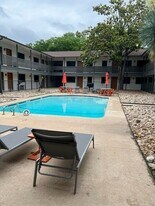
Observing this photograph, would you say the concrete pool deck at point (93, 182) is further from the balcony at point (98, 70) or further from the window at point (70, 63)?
the window at point (70, 63)

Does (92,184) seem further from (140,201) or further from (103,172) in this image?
(140,201)

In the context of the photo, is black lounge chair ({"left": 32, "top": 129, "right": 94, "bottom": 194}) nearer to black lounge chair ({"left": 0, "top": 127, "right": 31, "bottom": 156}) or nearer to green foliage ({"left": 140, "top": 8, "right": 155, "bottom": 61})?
black lounge chair ({"left": 0, "top": 127, "right": 31, "bottom": 156})

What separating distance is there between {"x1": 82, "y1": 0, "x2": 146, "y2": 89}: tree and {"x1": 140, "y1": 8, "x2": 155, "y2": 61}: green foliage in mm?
14703

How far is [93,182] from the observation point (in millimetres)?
3070

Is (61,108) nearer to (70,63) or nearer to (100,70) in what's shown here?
(100,70)

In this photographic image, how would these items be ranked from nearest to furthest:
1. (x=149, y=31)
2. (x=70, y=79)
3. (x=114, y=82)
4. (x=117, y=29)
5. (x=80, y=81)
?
(x=149, y=31) → (x=117, y=29) → (x=114, y=82) → (x=80, y=81) → (x=70, y=79)

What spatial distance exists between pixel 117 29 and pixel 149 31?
16595 mm

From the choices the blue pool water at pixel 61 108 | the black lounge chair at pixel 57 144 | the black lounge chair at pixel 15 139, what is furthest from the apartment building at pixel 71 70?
the black lounge chair at pixel 57 144

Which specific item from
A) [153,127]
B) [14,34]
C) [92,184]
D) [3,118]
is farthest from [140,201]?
[14,34]

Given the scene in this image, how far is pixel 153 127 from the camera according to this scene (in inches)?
246

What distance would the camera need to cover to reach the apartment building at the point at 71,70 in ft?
74.5

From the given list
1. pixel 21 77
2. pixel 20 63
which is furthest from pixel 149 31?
pixel 21 77

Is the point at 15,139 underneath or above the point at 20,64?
underneath

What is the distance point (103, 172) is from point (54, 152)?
3.25 ft
